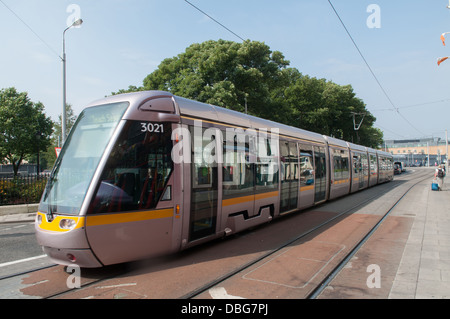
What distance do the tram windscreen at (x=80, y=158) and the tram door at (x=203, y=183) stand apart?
5.06 feet

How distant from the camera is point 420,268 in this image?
5355 millimetres

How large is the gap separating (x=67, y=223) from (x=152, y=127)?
1964mm

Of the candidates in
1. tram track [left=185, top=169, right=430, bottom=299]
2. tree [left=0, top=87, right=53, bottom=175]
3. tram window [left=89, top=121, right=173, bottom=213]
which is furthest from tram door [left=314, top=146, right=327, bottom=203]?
tree [left=0, top=87, right=53, bottom=175]

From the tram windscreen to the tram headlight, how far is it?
0.12m

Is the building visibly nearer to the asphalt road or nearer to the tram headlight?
the asphalt road

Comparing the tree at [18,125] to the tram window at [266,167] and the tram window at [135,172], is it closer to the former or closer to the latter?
the tram window at [266,167]

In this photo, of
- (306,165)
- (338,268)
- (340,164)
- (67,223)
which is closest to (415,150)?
(340,164)

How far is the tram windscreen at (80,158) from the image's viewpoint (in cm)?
475

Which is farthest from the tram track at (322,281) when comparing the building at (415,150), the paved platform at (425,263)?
the building at (415,150)

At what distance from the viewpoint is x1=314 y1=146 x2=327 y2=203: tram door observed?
40.5 feet

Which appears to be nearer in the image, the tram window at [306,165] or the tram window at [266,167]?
the tram window at [266,167]
